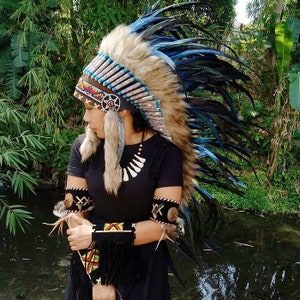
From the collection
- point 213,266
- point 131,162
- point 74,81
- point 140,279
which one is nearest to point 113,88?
point 131,162

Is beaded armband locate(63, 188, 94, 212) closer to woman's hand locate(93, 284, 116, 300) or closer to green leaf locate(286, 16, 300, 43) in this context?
woman's hand locate(93, 284, 116, 300)

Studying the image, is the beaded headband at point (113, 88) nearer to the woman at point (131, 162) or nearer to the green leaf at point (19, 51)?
the woman at point (131, 162)

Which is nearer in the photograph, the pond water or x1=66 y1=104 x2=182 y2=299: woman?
x1=66 y1=104 x2=182 y2=299: woman

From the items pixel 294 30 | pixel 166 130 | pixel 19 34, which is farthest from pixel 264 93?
pixel 166 130

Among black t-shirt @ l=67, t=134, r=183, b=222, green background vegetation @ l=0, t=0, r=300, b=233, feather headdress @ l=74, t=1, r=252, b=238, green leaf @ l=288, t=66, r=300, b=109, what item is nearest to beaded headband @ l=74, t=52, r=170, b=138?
feather headdress @ l=74, t=1, r=252, b=238

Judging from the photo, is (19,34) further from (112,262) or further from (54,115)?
(112,262)

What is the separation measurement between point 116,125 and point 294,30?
4162 mm

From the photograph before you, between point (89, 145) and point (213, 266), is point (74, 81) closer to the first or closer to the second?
point (213, 266)

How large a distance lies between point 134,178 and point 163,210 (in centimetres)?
13

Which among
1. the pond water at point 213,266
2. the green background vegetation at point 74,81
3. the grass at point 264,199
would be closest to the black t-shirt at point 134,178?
the pond water at point 213,266

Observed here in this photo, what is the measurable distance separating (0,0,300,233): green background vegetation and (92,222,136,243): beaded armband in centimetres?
306

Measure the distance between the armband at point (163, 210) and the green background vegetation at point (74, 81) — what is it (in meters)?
3.09

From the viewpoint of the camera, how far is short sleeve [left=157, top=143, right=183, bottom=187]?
123cm

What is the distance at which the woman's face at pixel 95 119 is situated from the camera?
1.25 m
